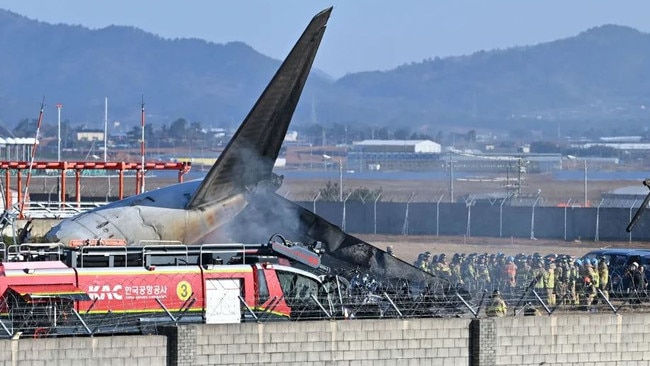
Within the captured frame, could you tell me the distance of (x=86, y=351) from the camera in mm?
24750

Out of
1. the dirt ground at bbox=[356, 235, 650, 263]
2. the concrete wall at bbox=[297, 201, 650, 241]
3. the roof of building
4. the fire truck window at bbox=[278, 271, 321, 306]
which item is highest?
the roof of building

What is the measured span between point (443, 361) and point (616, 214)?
132 ft

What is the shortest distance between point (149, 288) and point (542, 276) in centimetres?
1254

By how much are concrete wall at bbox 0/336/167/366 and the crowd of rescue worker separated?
29.4ft

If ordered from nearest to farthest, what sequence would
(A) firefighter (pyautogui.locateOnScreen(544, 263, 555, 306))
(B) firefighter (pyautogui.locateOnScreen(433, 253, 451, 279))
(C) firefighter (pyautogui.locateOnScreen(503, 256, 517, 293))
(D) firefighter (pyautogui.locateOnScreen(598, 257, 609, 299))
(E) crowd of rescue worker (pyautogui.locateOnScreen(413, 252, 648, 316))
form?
(A) firefighter (pyautogui.locateOnScreen(544, 263, 555, 306)) < (E) crowd of rescue worker (pyautogui.locateOnScreen(413, 252, 648, 316)) < (D) firefighter (pyautogui.locateOnScreen(598, 257, 609, 299)) < (C) firefighter (pyautogui.locateOnScreen(503, 256, 517, 293)) < (B) firefighter (pyautogui.locateOnScreen(433, 253, 451, 279))

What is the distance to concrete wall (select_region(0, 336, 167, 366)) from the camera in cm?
2420

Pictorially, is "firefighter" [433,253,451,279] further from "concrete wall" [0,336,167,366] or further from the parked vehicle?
"concrete wall" [0,336,167,366]

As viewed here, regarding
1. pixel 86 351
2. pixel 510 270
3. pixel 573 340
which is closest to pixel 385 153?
pixel 510 270

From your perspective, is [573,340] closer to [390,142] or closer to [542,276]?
[542,276]

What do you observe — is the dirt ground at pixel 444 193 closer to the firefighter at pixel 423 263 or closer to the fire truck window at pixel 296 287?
the firefighter at pixel 423 263

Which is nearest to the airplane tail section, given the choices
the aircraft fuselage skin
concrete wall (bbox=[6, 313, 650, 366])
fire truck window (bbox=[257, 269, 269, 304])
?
the aircraft fuselage skin

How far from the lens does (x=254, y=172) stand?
40.8 m

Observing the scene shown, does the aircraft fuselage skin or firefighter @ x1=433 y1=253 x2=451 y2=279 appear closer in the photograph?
the aircraft fuselage skin

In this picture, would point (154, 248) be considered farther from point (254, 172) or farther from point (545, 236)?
point (545, 236)
